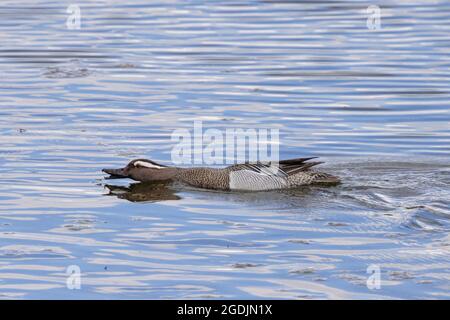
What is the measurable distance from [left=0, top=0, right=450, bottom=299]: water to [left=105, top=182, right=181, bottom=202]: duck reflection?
4 centimetres

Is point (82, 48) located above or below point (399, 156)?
above

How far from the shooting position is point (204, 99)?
60.0 ft

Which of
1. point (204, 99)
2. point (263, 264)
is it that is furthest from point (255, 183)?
point (204, 99)

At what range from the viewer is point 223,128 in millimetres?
16312

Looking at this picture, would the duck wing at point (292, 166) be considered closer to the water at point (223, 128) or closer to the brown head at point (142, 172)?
the water at point (223, 128)

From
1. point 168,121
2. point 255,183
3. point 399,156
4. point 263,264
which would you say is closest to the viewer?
point 263,264

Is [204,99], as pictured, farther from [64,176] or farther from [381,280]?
[381,280]

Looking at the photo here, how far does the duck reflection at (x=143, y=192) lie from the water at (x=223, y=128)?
0.12ft

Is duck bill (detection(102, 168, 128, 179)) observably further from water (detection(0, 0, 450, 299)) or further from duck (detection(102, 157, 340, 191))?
water (detection(0, 0, 450, 299))

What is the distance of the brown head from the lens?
540 inches

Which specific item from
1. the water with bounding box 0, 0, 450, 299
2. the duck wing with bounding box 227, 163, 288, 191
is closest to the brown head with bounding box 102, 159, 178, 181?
the water with bounding box 0, 0, 450, 299

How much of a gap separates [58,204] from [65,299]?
3149 millimetres

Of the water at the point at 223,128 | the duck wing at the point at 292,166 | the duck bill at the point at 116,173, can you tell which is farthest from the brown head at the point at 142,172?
the duck wing at the point at 292,166

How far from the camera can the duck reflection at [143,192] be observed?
42.7 feet
